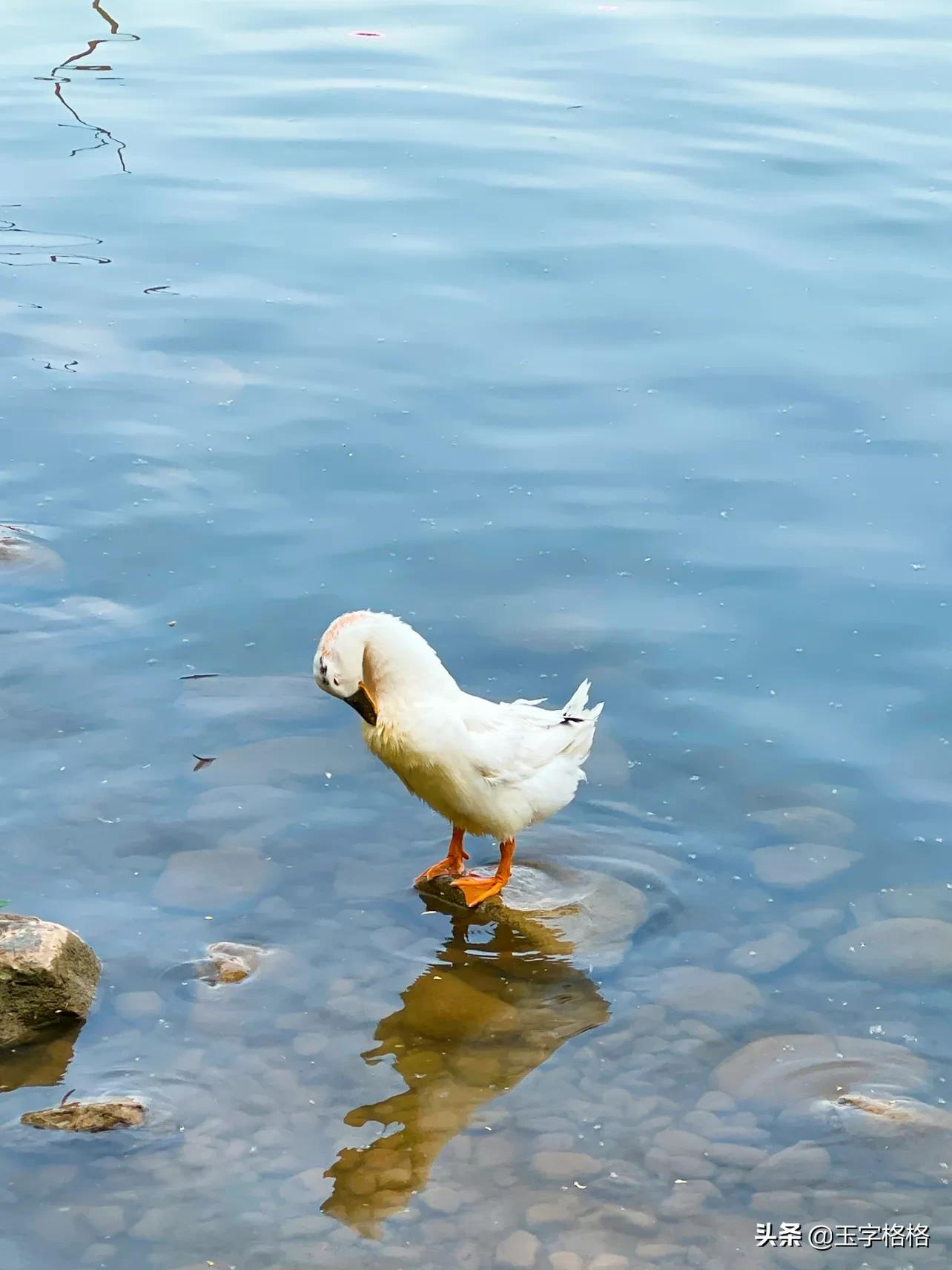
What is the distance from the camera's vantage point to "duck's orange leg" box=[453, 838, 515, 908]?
6828 millimetres

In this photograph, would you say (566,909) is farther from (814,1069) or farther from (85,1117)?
(85,1117)

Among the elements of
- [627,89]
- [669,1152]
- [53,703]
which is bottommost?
[669,1152]

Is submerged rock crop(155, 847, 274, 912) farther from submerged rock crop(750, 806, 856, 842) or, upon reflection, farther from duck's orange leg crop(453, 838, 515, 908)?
submerged rock crop(750, 806, 856, 842)

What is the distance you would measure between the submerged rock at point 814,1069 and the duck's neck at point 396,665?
1.88 metres

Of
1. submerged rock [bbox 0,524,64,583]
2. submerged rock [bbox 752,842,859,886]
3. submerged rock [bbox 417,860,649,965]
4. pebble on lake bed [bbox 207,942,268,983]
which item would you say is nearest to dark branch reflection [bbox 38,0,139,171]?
submerged rock [bbox 0,524,64,583]

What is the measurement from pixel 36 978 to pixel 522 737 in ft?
7.20

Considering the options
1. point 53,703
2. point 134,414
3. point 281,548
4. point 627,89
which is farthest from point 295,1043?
point 627,89

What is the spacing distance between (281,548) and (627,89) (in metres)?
9.85

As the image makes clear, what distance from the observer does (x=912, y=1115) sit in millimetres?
5680

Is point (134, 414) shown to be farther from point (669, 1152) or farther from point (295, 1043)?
point (669, 1152)

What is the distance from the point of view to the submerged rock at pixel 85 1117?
18.0 feet

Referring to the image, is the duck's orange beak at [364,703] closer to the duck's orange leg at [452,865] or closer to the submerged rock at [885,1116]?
the duck's orange leg at [452,865]

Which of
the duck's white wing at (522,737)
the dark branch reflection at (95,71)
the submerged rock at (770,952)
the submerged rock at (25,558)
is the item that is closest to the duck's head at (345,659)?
the duck's white wing at (522,737)

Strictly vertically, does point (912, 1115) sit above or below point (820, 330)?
below
